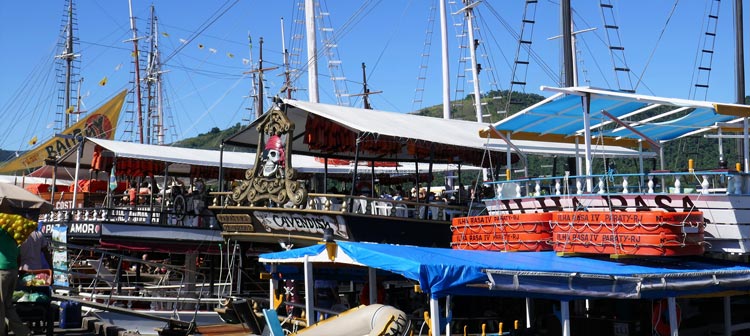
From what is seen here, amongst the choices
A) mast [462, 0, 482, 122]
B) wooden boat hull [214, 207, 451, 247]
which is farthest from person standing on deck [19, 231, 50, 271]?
mast [462, 0, 482, 122]

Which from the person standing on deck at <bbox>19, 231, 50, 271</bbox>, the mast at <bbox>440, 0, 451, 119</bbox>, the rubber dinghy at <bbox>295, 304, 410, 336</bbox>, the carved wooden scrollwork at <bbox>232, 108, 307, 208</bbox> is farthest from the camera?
the mast at <bbox>440, 0, 451, 119</bbox>

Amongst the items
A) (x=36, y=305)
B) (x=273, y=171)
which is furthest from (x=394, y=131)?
(x=36, y=305)

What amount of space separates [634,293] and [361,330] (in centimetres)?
375

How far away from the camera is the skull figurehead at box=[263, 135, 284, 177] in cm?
1923

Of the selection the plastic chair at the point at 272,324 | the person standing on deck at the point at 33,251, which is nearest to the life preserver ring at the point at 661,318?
the plastic chair at the point at 272,324

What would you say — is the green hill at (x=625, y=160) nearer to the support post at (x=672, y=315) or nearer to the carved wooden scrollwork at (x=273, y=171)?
the support post at (x=672, y=315)

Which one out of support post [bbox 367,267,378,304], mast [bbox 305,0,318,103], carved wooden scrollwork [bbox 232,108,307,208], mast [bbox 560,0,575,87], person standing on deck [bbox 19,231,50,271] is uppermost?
mast [bbox 305,0,318,103]

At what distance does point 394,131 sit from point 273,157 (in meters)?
2.74

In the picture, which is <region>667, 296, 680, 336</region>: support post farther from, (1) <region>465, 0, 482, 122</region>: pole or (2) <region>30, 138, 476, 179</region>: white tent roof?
(1) <region>465, 0, 482, 122</region>: pole

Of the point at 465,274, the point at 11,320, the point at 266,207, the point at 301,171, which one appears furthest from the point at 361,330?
the point at 301,171

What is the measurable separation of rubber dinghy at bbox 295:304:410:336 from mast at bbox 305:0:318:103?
1926 cm

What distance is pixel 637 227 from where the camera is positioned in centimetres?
1282

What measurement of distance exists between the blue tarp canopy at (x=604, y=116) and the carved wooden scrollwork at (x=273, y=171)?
4267 mm

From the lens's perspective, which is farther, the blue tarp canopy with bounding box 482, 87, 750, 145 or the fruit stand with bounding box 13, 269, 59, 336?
the blue tarp canopy with bounding box 482, 87, 750, 145
